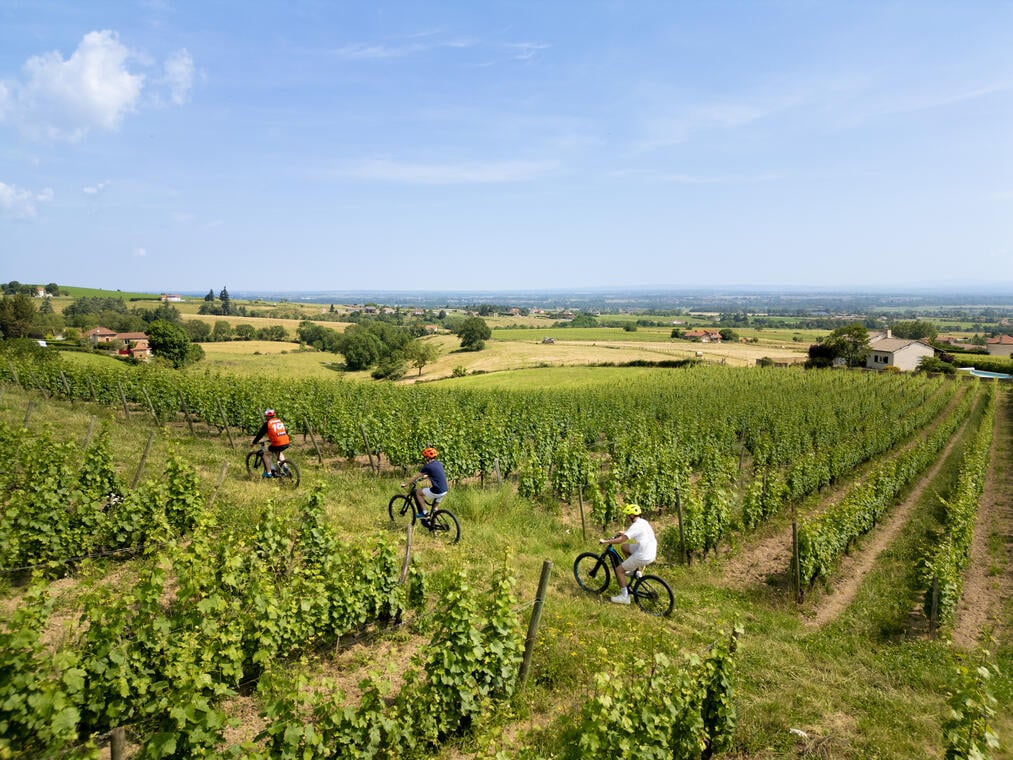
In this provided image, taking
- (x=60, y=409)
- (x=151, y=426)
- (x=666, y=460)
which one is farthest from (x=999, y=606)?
(x=60, y=409)

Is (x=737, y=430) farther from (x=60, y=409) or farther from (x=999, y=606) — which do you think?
(x=60, y=409)

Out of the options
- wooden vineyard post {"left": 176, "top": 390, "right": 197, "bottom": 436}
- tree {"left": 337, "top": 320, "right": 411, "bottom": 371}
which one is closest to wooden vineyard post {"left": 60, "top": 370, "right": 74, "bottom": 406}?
wooden vineyard post {"left": 176, "top": 390, "right": 197, "bottom": 436}

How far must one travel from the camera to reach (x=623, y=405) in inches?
1246

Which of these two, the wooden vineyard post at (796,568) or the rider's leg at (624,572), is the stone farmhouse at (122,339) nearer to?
the rider's leg at (624,572)

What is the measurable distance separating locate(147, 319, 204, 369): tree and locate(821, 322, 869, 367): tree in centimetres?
8755

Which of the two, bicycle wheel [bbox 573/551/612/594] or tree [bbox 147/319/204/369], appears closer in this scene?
bicycle wheel [bbox 573/551/612/594]

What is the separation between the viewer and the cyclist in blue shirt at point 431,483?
36.2 feet

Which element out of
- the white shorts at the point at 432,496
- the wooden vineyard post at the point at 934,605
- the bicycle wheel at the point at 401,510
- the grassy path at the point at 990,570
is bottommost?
the grassy path at the point at 990,570

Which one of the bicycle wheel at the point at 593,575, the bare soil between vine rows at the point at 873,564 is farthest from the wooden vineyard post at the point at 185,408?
the bare soil between vine rows at the point at 873,564

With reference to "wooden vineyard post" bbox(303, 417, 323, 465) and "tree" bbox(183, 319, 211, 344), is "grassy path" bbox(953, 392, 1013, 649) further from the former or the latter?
"tree" bbox(183, 319, 211, 344)

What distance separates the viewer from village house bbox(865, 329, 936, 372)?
68688mm

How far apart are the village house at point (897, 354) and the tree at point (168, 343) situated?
92984 millimetres

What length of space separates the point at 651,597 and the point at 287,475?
986 cm

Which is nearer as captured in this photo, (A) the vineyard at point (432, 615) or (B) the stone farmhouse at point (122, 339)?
(A) the vineyard at point (432, 615)
